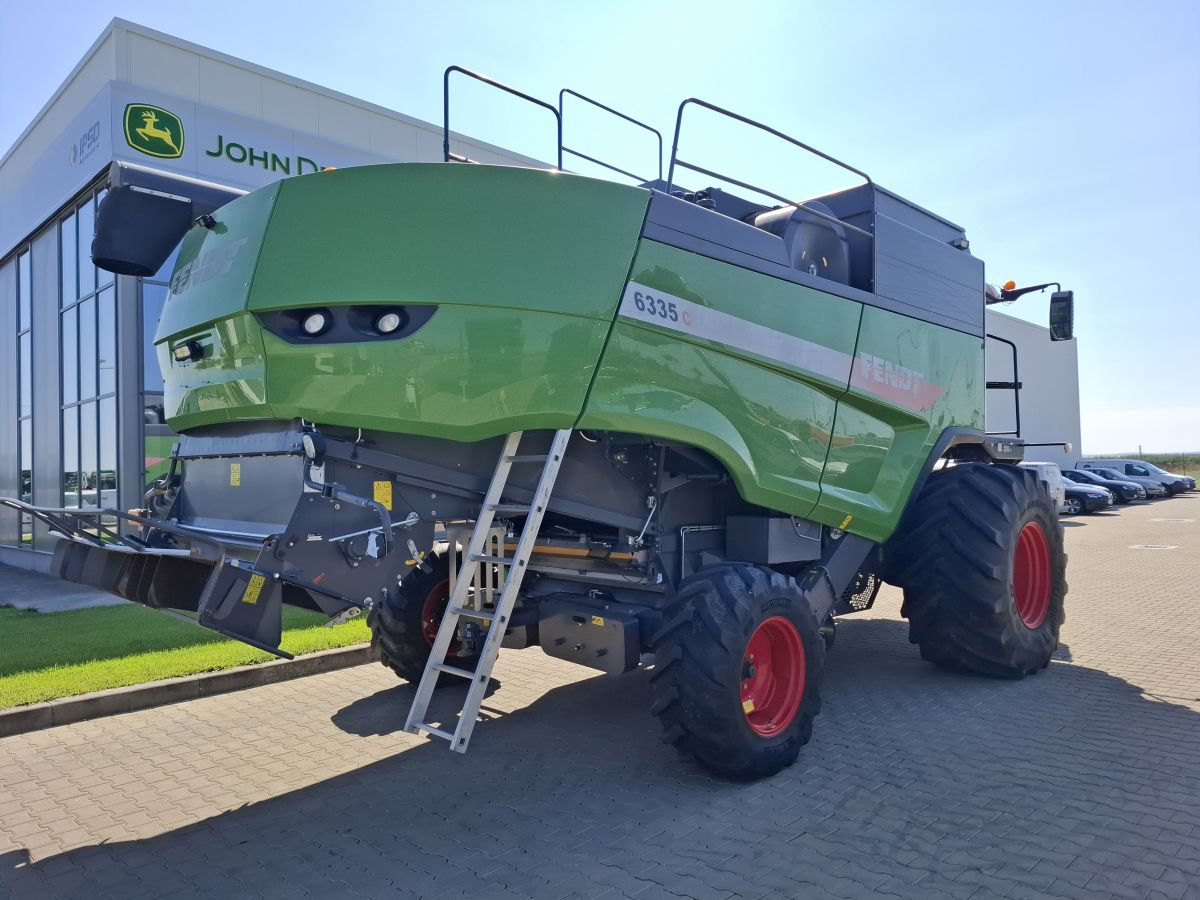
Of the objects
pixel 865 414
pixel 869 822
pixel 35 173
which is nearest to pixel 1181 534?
pixel 865 414

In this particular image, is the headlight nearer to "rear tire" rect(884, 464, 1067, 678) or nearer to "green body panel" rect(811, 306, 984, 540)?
"green body panel" rect(811, 306, 984, 540)

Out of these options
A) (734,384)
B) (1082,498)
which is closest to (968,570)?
(734,384)

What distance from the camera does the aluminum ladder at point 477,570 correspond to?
3988 mm

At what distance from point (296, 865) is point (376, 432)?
1883 millimetres

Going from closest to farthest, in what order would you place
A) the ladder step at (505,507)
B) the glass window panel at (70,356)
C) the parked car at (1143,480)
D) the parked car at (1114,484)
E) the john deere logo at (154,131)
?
the ladder step at (505,507), the john deere logo at (154,131), the glass window panel at (70,356), the parked car at (1114,484), the parked car at (1143,480)

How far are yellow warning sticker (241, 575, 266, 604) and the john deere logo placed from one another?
9826 mm

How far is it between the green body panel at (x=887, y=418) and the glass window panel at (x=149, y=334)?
9694 mm

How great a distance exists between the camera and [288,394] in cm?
397

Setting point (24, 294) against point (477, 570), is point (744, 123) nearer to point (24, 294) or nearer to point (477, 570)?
point (477, 570)

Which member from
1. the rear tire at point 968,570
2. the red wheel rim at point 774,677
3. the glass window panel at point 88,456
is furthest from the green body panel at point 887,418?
the glass window panel at point 88,456

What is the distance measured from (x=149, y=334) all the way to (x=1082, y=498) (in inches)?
1015

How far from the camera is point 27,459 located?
1556cm

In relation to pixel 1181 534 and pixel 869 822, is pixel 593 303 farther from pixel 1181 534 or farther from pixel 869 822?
pixel 1181 534

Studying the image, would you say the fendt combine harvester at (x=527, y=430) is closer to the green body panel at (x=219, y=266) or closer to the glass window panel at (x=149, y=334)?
the green body panel at (x=219, y=266)
